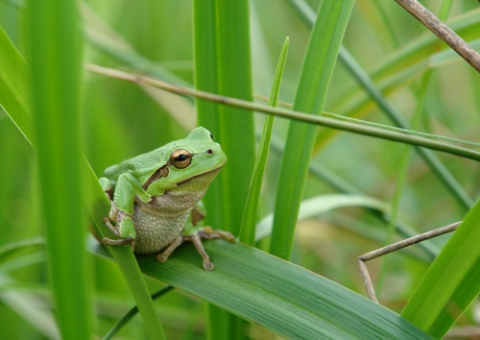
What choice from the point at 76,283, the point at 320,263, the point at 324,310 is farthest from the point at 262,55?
the point at 76,283

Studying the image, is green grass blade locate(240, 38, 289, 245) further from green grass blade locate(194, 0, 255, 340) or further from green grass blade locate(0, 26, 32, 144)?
green grass blade locate(0, 26, 32, 144)

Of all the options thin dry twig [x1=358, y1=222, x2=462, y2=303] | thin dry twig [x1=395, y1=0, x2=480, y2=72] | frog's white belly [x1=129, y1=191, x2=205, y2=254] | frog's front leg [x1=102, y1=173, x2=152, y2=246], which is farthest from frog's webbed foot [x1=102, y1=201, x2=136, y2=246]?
thin dry twig [x1=395, y1=0, x2=480, y2=72]

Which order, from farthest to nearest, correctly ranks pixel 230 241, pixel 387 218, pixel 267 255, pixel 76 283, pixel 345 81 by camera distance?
pixel 345 81
pixel 387 218
pixel 230 241
pixel 267 255
pixel 76 283

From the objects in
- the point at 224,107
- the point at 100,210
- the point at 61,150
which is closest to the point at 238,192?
the point at 224,107

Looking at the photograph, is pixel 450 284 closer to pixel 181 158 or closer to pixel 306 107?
pixel 306 107

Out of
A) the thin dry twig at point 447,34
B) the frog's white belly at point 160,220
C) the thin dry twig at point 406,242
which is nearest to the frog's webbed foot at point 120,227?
the frog's white belly at point 160,220

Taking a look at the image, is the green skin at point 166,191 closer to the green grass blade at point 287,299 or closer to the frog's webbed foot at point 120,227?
the frog's webbed foot at point 120,227

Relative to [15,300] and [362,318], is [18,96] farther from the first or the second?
[15,300]
